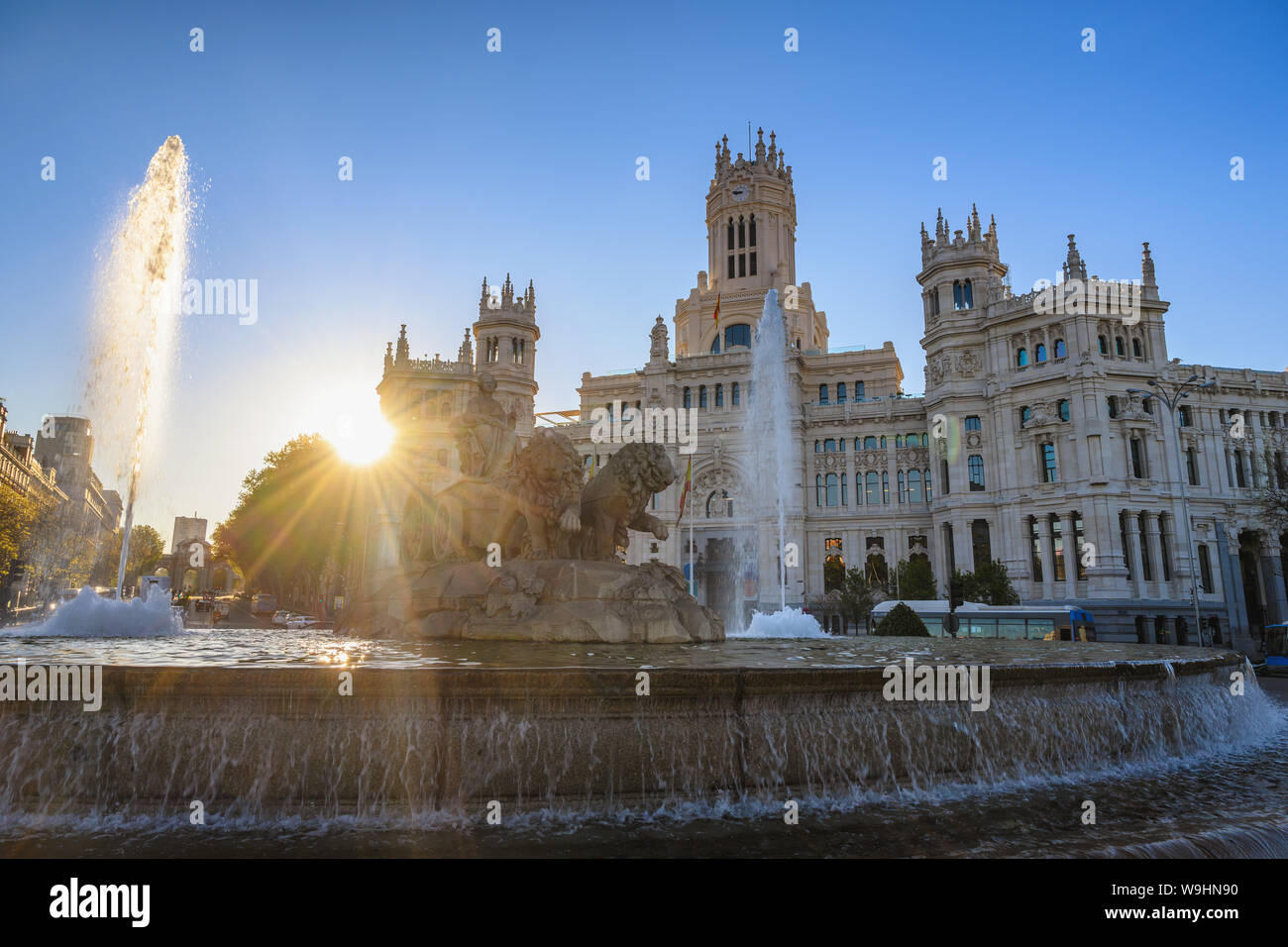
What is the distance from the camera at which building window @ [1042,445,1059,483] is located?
50.7 m

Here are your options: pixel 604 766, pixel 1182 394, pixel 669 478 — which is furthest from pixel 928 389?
pixel 604 766

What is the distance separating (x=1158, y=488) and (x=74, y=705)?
57.1m

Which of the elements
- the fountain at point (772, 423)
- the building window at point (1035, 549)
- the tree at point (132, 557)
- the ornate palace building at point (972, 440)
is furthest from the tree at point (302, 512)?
the building window at point (1035, 549)

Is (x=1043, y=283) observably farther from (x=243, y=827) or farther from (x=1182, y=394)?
(x=243, y=827)

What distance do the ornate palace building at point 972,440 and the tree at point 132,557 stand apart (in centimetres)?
3342

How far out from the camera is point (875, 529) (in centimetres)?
5922

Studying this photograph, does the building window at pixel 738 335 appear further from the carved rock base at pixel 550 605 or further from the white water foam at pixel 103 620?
the carved rock base at pixel 550 605

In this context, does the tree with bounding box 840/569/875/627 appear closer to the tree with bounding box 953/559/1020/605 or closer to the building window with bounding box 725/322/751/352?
the tree with bounding box 953/559/1020/605

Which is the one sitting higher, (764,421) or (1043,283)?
(1043,283)

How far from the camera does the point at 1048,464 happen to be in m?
50.9

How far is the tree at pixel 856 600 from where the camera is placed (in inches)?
1753

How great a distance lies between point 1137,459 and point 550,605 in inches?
2054

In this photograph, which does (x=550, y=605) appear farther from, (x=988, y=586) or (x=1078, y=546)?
(x=1078, y=546)

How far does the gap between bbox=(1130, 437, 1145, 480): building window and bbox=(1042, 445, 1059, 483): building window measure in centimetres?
457
